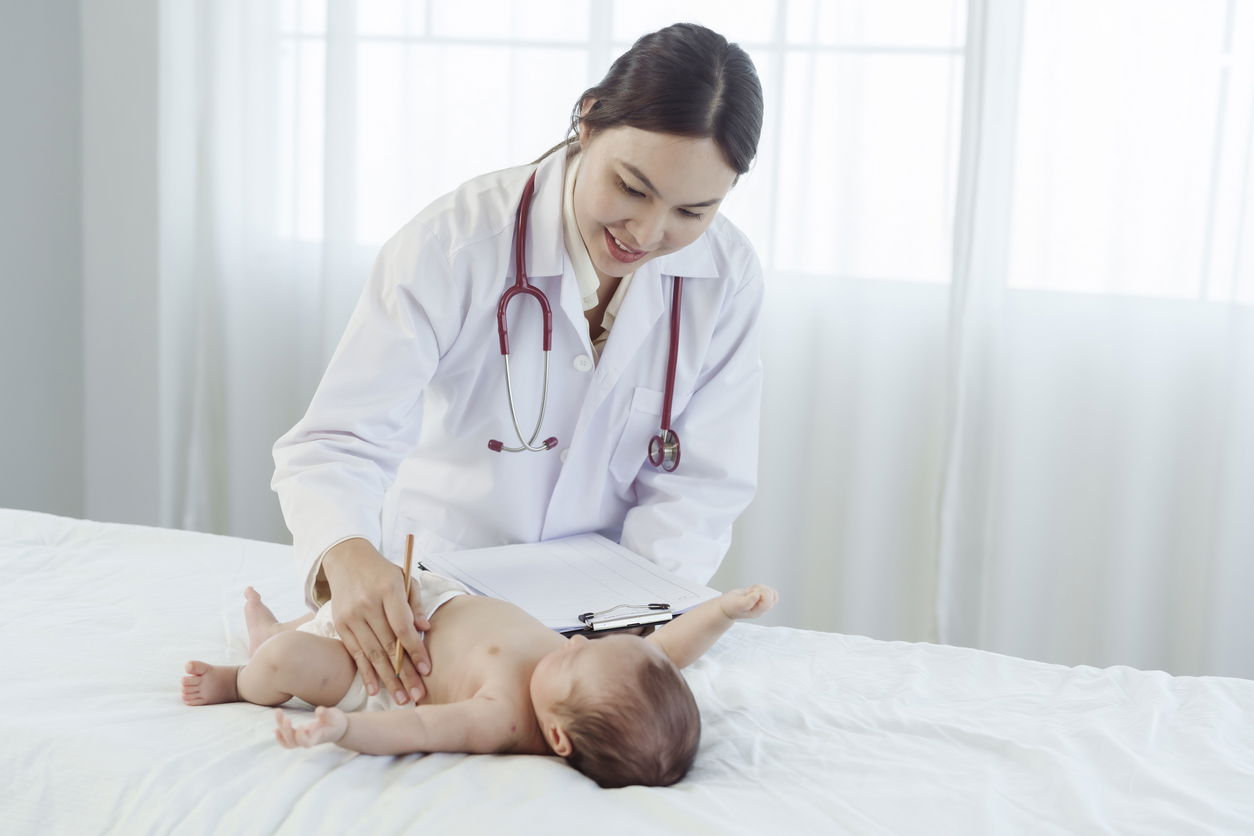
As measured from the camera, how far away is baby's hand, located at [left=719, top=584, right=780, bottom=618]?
1.35 meters

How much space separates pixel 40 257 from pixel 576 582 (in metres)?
2.25

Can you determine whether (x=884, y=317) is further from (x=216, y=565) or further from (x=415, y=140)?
(x=216, y=565)

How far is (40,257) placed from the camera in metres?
3.09

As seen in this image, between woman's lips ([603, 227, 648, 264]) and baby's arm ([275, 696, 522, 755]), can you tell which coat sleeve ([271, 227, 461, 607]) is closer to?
woman's lips ([603, 227, 648, 264])

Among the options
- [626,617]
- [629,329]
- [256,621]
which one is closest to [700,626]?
[626,617]

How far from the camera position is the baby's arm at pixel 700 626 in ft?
4.52

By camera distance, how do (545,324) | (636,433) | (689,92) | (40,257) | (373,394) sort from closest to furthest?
1. (689,92)
2. (373,394)
3. (545,324)
4. (636,433)
5. (40,257)

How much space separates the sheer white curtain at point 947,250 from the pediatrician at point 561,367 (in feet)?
2.95

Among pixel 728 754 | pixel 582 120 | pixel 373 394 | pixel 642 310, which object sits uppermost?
pixel 582 120

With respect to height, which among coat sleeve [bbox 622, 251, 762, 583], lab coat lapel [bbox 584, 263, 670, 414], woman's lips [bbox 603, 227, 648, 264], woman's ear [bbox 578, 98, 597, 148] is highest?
woman's ear [bbox 578, 98, 597, 148]

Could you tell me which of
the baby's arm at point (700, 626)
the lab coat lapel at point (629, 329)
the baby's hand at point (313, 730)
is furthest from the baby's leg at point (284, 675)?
the lab coat lapel at point (629, 329)

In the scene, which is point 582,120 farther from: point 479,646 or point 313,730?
point 313,730

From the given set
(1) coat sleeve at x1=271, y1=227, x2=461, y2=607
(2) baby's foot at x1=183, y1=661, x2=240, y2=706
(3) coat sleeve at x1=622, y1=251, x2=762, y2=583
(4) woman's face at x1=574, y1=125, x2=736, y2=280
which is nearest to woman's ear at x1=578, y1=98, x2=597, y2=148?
(4) woman's face at x1=574, y1=125, x2=736, y2=280

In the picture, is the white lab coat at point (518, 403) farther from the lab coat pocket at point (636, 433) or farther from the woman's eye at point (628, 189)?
the woman's eye at point (628, 189)
